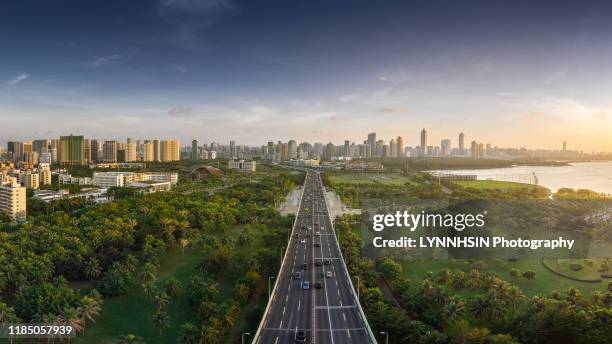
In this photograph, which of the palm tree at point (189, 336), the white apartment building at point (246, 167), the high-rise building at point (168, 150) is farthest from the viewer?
the high-rise building at point (168, 150)

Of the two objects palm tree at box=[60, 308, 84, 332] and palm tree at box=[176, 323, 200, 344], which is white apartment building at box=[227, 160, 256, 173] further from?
palm tree at box=[176, 323, 200, 344]

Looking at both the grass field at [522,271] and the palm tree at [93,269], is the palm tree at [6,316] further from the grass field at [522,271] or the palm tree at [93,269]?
the grass field at [522,271]

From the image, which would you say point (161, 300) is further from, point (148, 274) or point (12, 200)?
point (12, 200)

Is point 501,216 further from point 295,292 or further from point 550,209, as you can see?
point 295,292

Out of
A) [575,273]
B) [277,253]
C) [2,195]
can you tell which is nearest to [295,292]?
[277,253]

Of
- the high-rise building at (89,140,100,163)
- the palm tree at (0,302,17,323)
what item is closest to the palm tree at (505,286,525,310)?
the palm tree at (0,302,17,323)

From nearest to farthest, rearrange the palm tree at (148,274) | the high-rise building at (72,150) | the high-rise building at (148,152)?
the palm tree at (148,274), the high-rise building at (72,150), the high-rise building at (148,152)

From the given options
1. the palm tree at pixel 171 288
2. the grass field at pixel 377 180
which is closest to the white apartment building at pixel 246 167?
the grass field at pixel 377 180

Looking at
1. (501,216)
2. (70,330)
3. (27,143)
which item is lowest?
(70,330)
